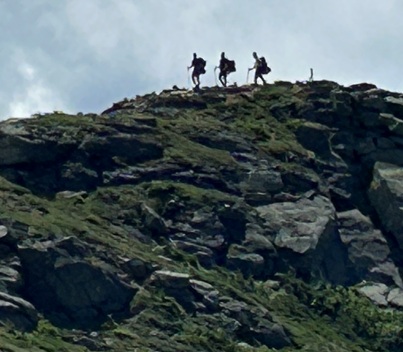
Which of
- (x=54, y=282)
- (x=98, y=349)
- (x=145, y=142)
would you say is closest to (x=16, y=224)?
(x=54, y=282)

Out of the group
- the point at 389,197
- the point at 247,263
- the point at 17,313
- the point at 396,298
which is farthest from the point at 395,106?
the point at 17,313

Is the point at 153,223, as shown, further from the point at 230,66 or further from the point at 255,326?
the point at 230,66

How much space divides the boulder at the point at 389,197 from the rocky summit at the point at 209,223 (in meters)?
0.06

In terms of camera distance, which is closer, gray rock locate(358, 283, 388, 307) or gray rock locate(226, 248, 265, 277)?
gray rock locate(226, 248, 265, 277)

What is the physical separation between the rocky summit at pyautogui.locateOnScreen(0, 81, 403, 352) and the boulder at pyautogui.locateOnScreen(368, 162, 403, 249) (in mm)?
63

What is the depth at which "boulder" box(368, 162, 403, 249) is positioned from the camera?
54.2m

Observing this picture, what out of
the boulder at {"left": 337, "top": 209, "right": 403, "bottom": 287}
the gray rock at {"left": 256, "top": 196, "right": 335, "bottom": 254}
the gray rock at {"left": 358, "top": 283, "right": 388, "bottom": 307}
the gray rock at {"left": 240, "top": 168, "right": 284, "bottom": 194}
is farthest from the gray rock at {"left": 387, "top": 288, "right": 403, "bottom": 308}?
the gray rock at {"left": 240, "top": 168, "right": 284, "bottom": 194}

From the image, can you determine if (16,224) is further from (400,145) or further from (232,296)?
(400,145)

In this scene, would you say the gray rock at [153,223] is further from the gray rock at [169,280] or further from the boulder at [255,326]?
the boulder at [255,326]

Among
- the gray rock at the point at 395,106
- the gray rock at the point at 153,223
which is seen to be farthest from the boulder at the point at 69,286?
the gray rock at the point at 395,106

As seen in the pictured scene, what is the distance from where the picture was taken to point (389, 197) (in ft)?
179

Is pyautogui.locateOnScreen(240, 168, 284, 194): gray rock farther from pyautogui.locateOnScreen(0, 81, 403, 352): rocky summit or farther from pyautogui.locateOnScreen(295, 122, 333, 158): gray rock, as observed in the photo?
pyautogui.locateOnScreen(295, 122, 333, 158): gray rock

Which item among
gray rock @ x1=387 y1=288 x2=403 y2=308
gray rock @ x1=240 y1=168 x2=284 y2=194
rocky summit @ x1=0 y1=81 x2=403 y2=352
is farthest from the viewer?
gray rock @ x1=240 y1=168 x2=284 y2=194

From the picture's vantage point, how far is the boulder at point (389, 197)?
54.2 meters
